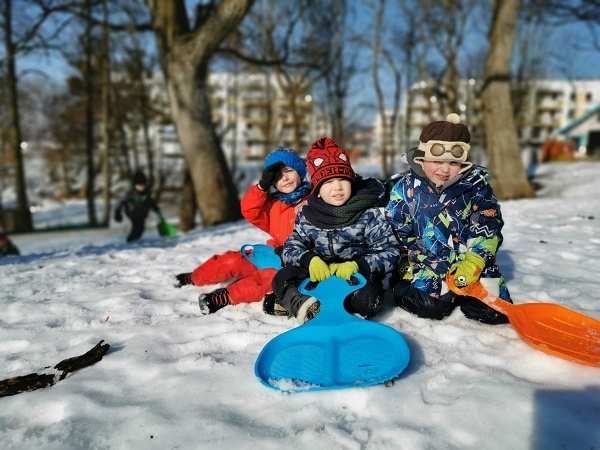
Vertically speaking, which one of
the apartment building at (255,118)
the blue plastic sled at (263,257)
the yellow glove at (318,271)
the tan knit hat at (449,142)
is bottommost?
the blue plastic sled at (263,257)

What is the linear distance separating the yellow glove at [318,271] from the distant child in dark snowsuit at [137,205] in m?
6.03

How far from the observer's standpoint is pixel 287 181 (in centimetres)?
285

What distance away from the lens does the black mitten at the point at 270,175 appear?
2.76 m

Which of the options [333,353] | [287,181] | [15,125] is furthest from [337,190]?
[15,125]

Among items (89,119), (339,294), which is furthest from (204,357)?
(89,119)

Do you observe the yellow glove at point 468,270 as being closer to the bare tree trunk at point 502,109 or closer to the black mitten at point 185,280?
the black mitten at point 185,280

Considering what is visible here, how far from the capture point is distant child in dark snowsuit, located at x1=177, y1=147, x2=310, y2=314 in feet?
8.55

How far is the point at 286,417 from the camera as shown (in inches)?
59.6

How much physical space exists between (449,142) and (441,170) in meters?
0.14

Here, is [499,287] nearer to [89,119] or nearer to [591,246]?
[591,246]

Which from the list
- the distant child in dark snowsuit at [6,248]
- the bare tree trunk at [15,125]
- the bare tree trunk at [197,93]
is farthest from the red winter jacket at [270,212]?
the bare tree trunk at [15,125]

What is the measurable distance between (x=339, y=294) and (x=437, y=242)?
0.61 meters

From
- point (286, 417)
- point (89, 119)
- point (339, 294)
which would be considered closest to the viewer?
point (286, 417)

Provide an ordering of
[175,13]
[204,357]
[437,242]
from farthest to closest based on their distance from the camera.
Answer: [175,13] → [437,242] → [204,357]
